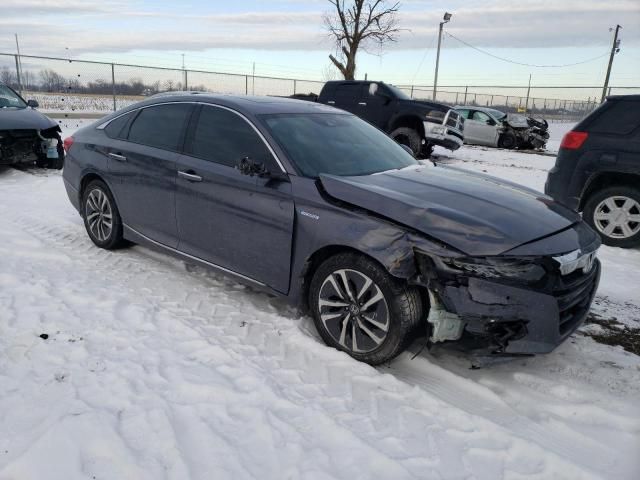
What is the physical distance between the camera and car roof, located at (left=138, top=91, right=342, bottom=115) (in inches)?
158

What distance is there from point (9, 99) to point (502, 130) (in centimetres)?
1469

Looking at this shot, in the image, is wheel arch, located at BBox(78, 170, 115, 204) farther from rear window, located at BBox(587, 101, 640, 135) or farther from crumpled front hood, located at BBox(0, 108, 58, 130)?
rear window, located at BBox(587, 101, 640, 135)

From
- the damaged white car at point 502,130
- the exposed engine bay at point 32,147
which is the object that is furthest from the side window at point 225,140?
the damaged white car at point 502,130

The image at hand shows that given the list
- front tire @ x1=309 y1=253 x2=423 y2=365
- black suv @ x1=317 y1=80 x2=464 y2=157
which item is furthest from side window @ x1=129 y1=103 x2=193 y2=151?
black suv @ x1=317 y1=80 x2=464 y2=157

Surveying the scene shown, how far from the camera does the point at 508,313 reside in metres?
2.77

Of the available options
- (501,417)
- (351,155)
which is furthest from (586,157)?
(501,417)

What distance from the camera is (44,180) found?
336 inches

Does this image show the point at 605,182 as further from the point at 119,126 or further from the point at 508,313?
the point at 119,126

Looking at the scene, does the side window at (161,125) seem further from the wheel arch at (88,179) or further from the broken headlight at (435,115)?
the broken headlight at (435,115)

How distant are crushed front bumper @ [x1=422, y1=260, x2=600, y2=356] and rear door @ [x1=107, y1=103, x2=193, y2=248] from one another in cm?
253

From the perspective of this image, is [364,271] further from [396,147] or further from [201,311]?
[396,147]

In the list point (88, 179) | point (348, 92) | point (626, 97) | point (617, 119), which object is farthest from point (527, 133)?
point (88, 179)

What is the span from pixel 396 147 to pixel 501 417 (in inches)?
102

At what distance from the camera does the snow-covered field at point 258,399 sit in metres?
2.34
